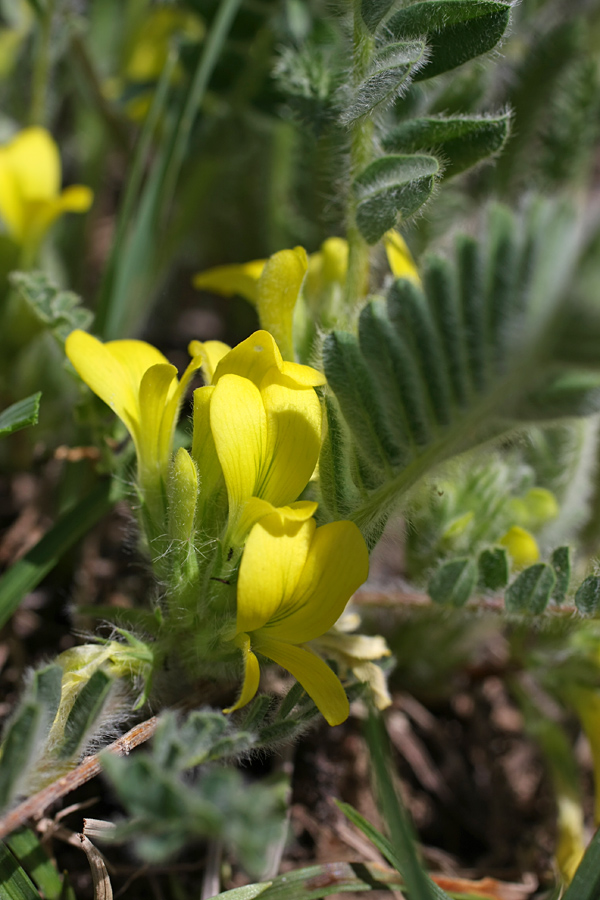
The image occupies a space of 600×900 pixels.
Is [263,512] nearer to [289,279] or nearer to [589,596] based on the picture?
[289,279]

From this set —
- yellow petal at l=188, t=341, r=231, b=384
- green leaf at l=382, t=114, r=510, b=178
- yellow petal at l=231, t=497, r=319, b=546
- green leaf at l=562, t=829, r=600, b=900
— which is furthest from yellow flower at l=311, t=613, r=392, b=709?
green leaf at l=382, t=114, r=510, b=178

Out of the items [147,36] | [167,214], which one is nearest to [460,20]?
[167,214]

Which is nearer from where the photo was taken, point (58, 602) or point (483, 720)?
point (58, 602)

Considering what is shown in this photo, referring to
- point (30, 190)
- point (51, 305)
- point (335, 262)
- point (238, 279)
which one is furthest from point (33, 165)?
point (335, 262)

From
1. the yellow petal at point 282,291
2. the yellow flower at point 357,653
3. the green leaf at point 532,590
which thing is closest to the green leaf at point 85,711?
the yellow flower at point 357,653

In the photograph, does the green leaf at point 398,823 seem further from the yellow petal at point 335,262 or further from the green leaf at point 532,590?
the yellow petal at point 335,262

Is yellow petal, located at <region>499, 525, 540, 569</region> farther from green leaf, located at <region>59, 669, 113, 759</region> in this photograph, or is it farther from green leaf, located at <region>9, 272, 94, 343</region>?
green leaf, located at <region>9, 272, 94, 343</region>

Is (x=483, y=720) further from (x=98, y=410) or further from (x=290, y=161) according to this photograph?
(x=290, y=161)
